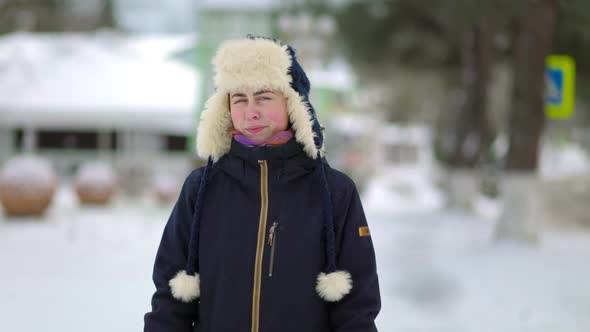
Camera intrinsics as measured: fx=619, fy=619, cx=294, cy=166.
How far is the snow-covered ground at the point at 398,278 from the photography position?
478 cm

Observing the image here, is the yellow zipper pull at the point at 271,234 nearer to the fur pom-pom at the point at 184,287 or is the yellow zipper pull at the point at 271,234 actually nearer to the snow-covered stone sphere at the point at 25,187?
the fur pom-pom at the point at 184,287

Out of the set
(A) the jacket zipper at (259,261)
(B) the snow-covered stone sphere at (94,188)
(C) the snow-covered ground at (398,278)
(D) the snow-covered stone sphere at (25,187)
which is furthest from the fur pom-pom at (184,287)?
(B) the snow-covered stone sphere at (94,188)

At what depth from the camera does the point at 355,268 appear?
6.51ft

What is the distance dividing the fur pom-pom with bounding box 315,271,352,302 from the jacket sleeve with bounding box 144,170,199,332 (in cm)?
45

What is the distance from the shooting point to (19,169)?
1021cm

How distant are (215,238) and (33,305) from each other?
3629 mm

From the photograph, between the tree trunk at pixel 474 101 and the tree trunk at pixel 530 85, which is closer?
the tree trunk at pixel 530 85

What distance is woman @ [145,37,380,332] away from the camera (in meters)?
1.93

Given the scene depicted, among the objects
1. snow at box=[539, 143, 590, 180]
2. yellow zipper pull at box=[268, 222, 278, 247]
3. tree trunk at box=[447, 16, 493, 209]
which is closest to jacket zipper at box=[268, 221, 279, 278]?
yellow zipper pull at box=[268, 222, 278, 247]

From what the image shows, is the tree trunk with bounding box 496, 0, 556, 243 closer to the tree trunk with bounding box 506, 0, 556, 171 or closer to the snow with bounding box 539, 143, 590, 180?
the tree trunk with bounding box 506, 0, 556, 171

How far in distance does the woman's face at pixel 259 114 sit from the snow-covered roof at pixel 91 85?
15751 mm

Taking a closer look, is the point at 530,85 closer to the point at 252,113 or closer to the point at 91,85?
the point at 252,113

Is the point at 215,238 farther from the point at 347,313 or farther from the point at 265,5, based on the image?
the point at 265,5

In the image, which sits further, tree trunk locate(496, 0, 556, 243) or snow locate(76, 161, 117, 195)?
snow locate(76, 161, 117, 195)
